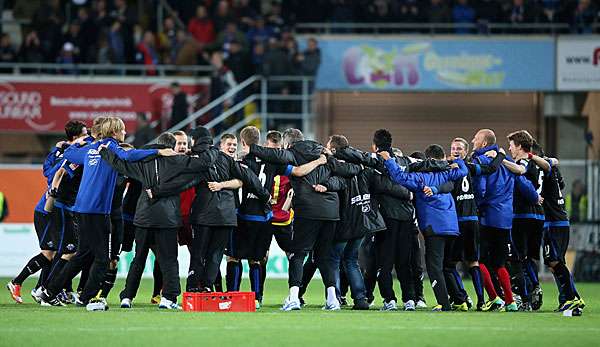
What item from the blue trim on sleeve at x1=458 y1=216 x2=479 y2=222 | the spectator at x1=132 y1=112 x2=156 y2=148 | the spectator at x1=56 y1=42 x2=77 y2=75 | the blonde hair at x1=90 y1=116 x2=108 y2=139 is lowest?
the blue trim on sleeve at x1=458 y1=216 x2=479 y2=222

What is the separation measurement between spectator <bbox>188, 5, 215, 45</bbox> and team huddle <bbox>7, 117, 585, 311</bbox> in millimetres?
13732

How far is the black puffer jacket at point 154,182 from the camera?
578 inches

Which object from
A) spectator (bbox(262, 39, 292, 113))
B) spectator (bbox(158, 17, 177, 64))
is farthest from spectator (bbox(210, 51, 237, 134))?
spectator (bbox(158, 17, 177, 64))

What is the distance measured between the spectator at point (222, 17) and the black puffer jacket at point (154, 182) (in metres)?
15.1

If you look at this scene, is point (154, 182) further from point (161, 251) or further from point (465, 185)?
point (465, 185)

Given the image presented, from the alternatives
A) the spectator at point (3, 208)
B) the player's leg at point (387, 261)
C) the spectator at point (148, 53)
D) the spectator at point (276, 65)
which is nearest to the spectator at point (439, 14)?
the spectator at point (276, 65)

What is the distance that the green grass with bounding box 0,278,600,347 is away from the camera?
37.9ft

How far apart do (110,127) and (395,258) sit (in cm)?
411

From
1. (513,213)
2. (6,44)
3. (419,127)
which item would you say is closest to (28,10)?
(6,44)

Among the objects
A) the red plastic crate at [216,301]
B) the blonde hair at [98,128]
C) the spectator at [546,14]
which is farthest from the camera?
the spectator at [546,14]

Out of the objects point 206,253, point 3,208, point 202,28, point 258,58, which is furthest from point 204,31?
point 206,253

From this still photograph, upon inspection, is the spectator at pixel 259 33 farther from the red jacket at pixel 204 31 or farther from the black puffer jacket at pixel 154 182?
the black puffer jacket at pixel 154 182

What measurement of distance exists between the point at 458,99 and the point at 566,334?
1793 cm

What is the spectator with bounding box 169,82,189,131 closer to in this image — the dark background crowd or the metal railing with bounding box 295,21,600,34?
the dark background crowd
